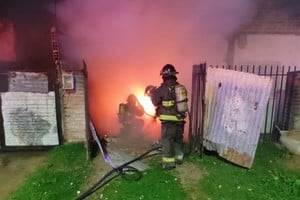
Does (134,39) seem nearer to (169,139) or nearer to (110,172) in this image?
(169,139)

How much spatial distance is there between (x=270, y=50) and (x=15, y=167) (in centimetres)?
769

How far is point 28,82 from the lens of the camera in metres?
7.56

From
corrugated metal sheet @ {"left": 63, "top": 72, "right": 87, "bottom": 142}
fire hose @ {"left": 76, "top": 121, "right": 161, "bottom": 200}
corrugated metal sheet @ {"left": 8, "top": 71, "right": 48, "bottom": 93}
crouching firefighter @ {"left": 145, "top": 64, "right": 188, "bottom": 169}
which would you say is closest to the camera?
fire hose @ {"left": 76, "top": 121, "right": 161, "bottom": 200}

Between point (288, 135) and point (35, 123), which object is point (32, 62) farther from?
point (288, 135)

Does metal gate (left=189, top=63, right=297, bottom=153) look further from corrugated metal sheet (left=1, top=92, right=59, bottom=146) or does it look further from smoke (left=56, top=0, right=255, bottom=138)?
corrugated metal sheet (left=1, top=92, right=59, bottom=146)

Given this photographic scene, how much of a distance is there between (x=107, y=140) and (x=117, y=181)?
2341 mm

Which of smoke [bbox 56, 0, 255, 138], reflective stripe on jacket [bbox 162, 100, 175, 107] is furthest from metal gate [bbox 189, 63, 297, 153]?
smoke [bbox 56, 0, 255, 138]

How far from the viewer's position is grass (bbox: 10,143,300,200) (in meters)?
5.77

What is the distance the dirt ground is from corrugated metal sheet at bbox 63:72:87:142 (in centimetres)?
88

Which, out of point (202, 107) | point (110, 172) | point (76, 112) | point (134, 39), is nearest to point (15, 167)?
point (76, 112)

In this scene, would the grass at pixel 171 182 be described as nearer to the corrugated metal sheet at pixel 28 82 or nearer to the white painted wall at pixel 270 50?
the corrugated metal sheet at pixel 28 82

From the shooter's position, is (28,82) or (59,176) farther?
(28,82)

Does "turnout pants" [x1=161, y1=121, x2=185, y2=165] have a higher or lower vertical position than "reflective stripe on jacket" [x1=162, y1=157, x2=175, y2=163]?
higher

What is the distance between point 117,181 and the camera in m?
6.23
